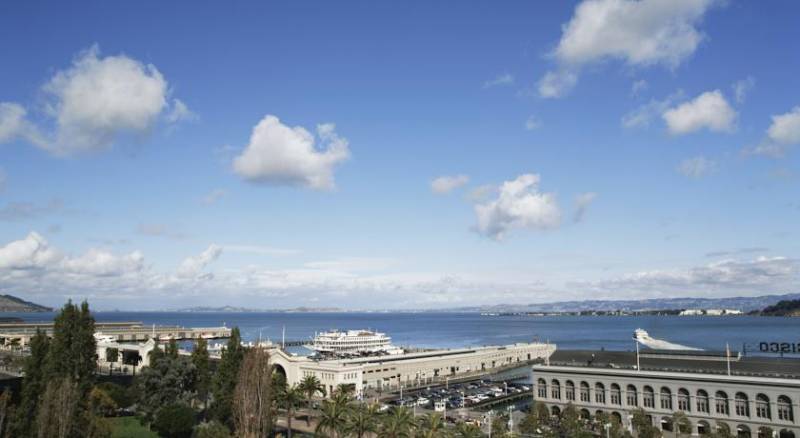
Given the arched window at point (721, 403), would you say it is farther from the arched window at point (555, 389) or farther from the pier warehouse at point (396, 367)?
the pier warehouse at point (396, 367)

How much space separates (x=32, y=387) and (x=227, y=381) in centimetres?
1883

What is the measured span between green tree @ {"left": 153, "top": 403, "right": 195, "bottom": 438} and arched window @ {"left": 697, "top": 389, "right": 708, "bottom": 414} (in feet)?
180

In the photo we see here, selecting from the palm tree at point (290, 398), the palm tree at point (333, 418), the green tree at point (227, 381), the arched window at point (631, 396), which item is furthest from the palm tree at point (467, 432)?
the arched window at point (631, 396)

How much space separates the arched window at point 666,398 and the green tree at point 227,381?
4684cm

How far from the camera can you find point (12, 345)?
15588cm

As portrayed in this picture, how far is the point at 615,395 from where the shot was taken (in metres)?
73.2

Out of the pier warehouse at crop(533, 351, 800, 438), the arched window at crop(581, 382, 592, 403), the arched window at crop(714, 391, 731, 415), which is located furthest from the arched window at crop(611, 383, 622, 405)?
the arched window at crop(714, 391, 731, 415)

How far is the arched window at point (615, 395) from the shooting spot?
72750 millimetres

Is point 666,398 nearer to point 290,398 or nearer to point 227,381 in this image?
point 290,398

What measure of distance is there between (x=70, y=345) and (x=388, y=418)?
37.9m

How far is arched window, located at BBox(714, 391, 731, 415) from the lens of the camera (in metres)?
64.8

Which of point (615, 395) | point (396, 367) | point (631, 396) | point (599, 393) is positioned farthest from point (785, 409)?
point (396, 367)

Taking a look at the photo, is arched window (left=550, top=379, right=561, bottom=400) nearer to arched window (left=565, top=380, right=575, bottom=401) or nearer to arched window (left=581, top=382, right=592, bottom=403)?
arched window (left=565, top=380, right=575, bottom=401)

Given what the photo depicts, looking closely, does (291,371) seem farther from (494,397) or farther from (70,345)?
(70,345)
